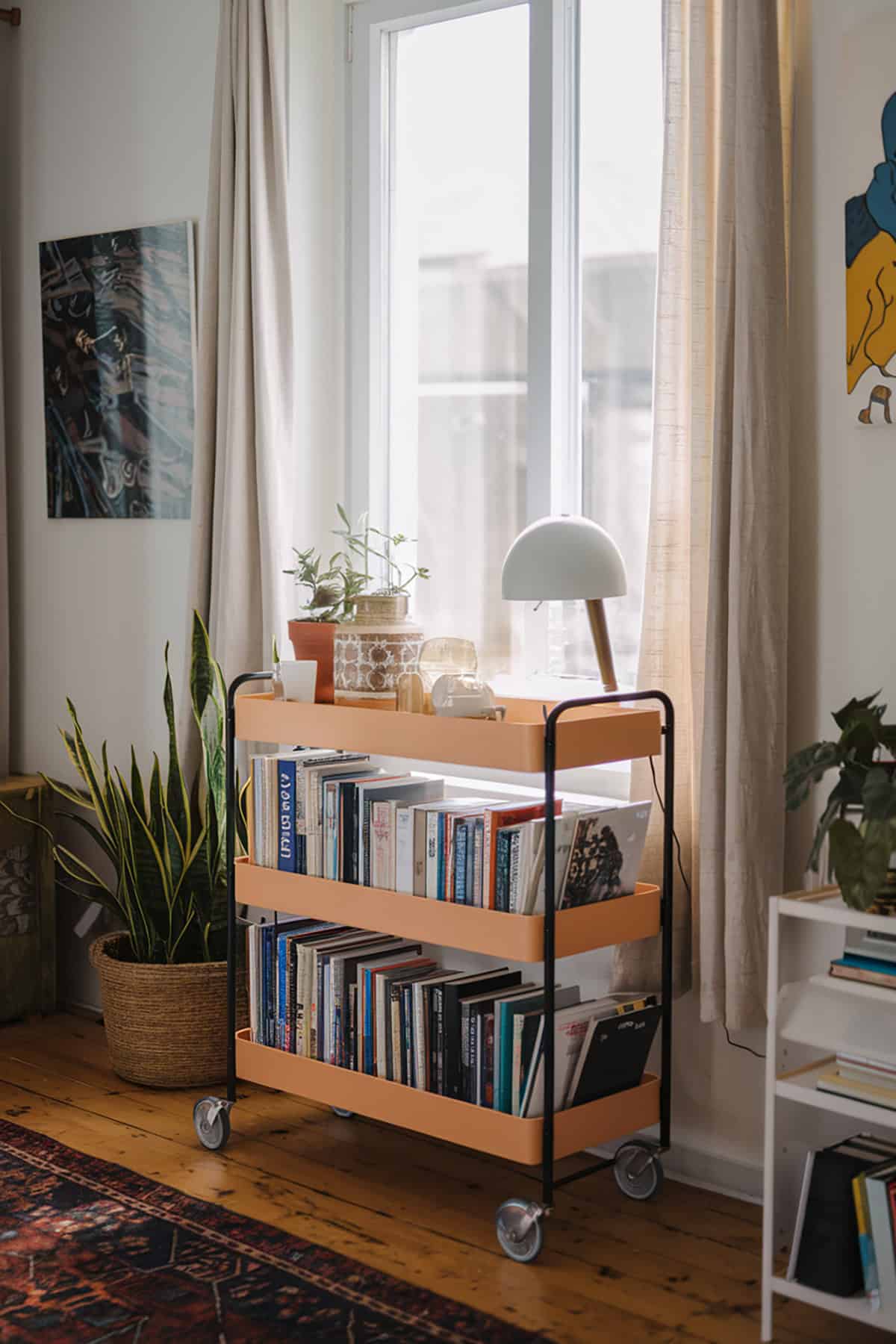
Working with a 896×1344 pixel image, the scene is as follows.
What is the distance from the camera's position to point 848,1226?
2.13 metres

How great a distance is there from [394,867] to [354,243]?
4.88 feet

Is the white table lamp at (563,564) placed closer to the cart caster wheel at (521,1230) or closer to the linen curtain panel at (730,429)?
the linen curtain panel at (730,429)

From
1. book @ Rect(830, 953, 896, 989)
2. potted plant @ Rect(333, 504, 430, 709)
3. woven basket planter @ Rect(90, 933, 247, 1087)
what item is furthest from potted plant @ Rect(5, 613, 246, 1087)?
book @ Rect(830, 953, 896, 989)

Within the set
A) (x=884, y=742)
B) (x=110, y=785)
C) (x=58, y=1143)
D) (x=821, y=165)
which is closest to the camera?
(x=884, y=742)

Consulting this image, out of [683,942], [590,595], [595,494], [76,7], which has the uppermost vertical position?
[76,7]

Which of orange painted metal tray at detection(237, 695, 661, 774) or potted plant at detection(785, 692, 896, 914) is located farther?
orange painted metal tray at detection(237, 695, 661, 774)

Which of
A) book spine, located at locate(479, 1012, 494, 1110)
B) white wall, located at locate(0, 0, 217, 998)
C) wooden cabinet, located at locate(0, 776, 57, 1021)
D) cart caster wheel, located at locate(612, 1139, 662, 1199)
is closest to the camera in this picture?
book spine, located at locate(479, 1012, 494, 1110)

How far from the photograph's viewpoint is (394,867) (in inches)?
107

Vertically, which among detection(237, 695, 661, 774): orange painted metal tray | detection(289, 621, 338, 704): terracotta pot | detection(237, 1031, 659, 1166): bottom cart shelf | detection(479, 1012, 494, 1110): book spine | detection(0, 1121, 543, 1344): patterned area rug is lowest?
detection(0, 1121, 543, 1344): patterned area rug

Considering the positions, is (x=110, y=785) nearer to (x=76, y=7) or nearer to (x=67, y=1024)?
(x=67, y=1024)

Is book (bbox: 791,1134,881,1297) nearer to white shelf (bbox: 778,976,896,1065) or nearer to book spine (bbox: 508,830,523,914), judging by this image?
white shelf (bbox: 778,976,896,1065)

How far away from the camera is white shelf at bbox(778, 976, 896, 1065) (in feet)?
6.94

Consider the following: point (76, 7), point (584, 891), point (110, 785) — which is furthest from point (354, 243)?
point (584, 891)

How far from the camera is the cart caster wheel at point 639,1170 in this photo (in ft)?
8.95
